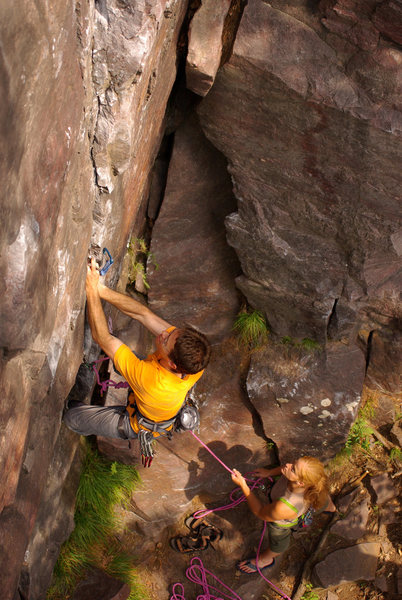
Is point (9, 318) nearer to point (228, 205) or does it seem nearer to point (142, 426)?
point (142, 426)

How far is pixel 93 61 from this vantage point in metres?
2.58

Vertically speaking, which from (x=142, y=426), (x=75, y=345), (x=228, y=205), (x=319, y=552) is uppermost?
(x=228, y=205)

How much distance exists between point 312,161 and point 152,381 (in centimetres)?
192

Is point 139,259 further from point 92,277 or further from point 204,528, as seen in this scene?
point 204,528

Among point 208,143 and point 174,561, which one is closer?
point 208,143

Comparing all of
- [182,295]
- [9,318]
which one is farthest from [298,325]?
[9,318]

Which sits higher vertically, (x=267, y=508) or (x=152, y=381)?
(x=152, y=381)

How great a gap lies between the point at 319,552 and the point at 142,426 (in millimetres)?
2989

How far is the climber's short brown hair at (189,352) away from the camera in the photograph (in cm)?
326

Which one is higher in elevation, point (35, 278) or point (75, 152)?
point (75, 152)

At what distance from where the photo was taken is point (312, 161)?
160 inches

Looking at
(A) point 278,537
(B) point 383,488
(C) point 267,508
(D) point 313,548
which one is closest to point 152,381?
(C) point 267,508

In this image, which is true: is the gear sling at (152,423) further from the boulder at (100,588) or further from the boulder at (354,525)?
the boulder at (354,525)

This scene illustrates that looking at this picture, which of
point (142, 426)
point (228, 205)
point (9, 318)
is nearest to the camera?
point (9, 318)
